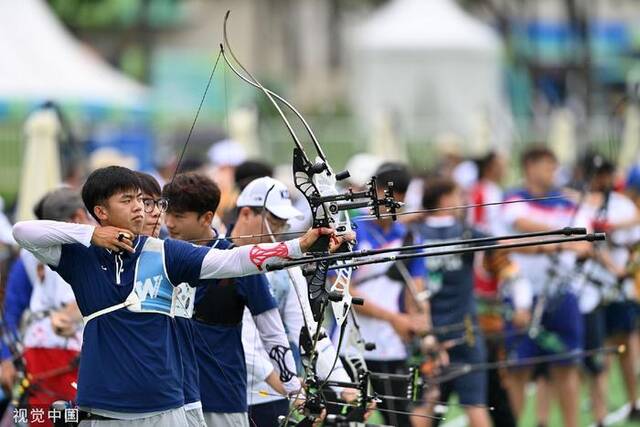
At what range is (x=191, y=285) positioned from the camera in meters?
6.59

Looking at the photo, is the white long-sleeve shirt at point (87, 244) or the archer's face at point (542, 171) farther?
the archer's face at point (542, 171)

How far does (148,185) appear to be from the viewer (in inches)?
271

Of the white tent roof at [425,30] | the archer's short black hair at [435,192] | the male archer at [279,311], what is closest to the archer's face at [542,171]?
the archer's short black hair at [435,192]

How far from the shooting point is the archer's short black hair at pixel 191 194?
7156mm

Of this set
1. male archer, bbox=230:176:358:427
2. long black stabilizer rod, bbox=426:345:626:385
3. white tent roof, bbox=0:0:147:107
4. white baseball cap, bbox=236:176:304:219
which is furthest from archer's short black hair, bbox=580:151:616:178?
white tent roof, bbox=0:0:147:107

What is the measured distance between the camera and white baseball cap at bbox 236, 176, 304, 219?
7637 mm

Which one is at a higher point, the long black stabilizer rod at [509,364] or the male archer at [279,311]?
the male archer at [279,311]

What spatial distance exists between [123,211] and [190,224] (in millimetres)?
706

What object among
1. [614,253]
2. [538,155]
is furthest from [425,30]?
[538,155]

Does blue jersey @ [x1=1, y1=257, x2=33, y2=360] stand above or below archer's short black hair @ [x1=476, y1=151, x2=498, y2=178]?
below

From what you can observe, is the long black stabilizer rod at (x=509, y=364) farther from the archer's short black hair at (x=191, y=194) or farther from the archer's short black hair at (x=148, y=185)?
the archer's short black hair at (x=148, y=185)

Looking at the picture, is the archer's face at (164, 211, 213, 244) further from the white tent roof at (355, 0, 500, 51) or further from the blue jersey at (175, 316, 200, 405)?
the white tent roof at (355, 0, 500, 51)

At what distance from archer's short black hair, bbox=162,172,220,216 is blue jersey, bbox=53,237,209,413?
0.65 metres

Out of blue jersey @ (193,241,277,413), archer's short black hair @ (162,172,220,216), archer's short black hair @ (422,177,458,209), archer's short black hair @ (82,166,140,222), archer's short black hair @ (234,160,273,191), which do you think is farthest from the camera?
archer's short black hair @ (422,177,458,209)
